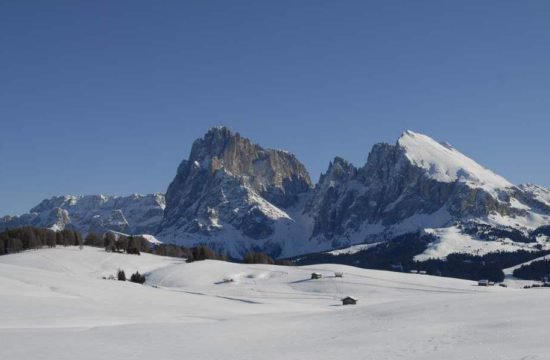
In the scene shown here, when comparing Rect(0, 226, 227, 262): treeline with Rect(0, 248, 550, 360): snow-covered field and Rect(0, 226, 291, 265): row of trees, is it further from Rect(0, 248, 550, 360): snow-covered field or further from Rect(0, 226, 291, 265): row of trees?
Rect(0, 248, 550, 360): snow-covered field

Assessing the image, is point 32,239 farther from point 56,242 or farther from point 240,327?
point 240,327

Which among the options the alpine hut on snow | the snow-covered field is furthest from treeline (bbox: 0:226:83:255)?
the snow-covered field

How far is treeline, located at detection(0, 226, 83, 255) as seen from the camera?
173 meters

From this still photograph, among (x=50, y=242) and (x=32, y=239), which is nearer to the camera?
(x=32, y=239)

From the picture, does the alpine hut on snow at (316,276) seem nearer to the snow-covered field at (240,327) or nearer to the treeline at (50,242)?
the snow-covered field at (240,327)

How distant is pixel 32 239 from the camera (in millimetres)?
175750

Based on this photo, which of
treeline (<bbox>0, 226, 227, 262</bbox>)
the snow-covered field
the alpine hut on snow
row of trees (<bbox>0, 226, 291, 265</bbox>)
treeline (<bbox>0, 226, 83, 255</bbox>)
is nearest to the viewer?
the snow-covered field

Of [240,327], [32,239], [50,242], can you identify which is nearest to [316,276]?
[50,242]

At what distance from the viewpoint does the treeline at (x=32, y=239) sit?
173 metres

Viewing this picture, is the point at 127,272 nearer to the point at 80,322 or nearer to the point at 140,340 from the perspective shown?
the point at 80,322

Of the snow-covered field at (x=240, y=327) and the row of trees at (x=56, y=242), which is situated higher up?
the row of trees at (x=56, y=242)

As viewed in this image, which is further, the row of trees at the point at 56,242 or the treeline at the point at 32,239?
the row of trees at the point at 56,242

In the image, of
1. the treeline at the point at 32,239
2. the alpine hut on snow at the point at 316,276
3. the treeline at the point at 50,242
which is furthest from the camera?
the treeline at the point at 50,242

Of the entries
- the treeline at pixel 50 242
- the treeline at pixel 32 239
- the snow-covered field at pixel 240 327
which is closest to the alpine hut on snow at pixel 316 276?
the snow-covered field at pixel 240 327
